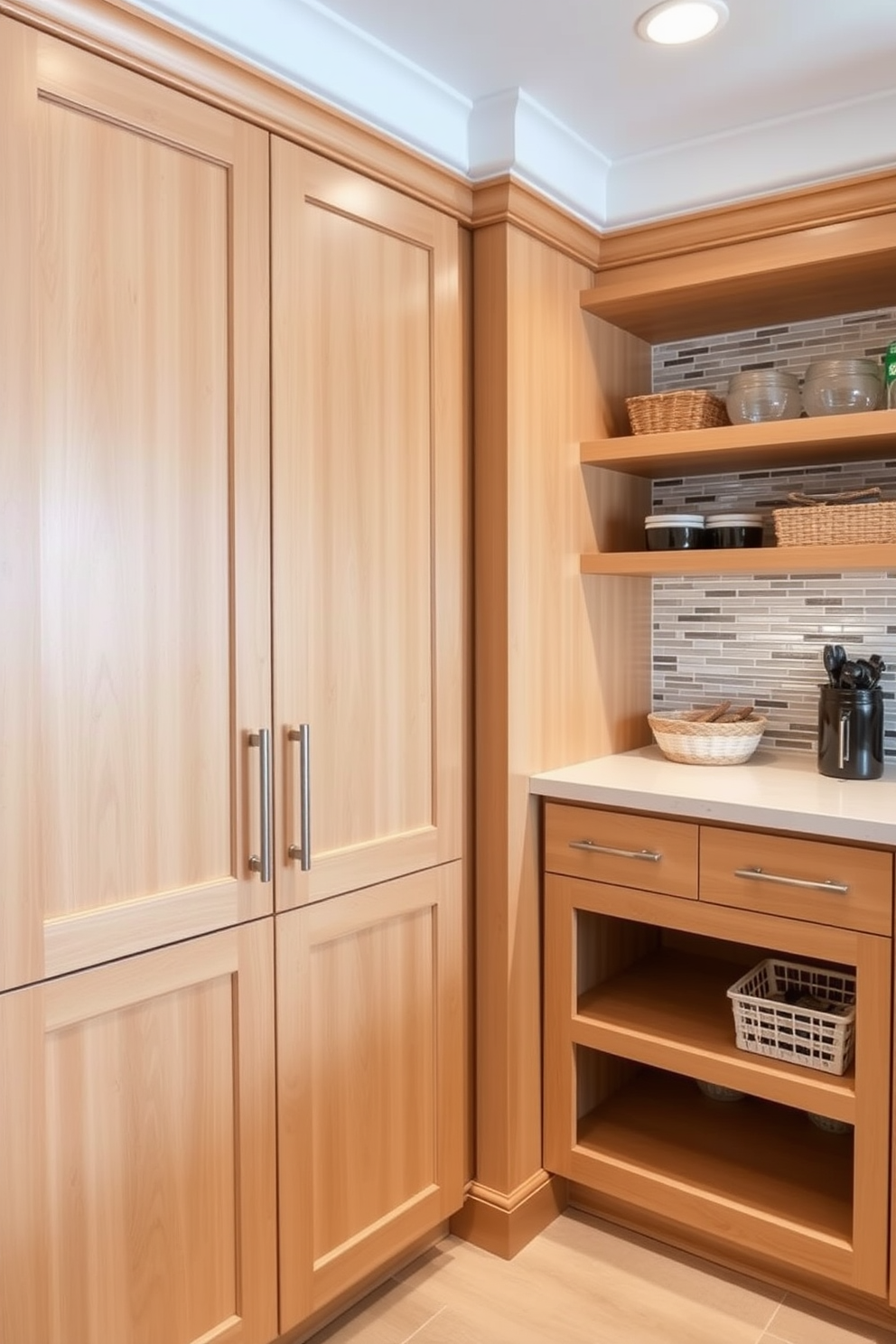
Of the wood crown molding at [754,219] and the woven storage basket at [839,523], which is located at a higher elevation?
the wood crown molding at [754,219]

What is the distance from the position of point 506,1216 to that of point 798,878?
3.19 ft

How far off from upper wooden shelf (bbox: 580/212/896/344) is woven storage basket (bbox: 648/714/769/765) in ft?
3.22

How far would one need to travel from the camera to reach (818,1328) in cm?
200

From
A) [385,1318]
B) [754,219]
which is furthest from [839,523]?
[385,1318]

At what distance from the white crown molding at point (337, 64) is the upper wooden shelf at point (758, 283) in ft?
1.67

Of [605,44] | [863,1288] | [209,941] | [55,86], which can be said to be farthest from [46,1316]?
[605,44]

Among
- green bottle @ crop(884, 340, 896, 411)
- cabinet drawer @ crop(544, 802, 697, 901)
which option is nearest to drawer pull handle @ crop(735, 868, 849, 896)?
cabinet drawer @ crop(544, 802, 697, 901)

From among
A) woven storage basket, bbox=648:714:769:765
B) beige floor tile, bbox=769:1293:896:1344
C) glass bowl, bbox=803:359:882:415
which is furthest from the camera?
woven storage basket, bbox=648:714:769:765

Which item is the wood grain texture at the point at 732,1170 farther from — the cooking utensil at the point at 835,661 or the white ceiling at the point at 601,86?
the white ceiling at the point at 601,86

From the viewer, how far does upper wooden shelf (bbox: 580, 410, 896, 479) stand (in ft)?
6.87

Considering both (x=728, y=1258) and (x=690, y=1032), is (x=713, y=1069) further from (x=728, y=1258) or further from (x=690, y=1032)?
(x=728, y=1258)

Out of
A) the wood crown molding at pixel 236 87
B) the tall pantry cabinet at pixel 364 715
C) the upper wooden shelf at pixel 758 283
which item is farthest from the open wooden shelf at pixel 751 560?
the wood crown molding at pixel 236 87

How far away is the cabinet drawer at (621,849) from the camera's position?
6.92 ft

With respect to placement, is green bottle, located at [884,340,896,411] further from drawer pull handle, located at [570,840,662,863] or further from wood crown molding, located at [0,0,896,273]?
drawer pull handle, located at [570,840,662,863]
